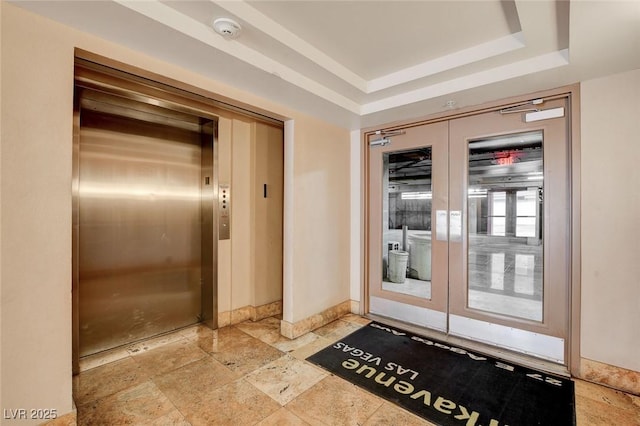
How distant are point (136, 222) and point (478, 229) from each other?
3.58m

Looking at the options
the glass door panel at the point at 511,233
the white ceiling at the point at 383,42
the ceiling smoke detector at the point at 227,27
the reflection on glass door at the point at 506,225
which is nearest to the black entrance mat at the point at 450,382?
the glass door panel at the point at 511,233

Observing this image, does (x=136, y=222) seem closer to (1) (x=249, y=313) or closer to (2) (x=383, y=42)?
(1) (x=249, y=313)

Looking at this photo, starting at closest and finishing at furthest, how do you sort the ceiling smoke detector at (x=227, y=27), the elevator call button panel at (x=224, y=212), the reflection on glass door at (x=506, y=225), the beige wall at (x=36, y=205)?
1. the beige wall at (x=36, y=205)
2. the ceiling smoke detector at (x=227, y=27)
3. the reflection on glass door at (x=506, y=225)
4. the elevator call button panel at (x=224, y=212)

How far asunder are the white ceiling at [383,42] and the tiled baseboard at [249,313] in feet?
8.23

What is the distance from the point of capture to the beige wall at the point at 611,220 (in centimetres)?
216

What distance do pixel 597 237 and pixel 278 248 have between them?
10.7 ft

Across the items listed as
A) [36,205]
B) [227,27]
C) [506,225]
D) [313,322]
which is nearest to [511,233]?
[506,225]

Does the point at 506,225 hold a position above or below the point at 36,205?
below

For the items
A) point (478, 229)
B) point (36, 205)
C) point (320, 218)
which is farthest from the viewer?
point (320, 218)

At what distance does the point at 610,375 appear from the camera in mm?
2217

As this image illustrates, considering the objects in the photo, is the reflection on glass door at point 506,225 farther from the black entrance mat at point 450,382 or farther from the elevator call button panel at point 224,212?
the elevator call button panel at point 224,212

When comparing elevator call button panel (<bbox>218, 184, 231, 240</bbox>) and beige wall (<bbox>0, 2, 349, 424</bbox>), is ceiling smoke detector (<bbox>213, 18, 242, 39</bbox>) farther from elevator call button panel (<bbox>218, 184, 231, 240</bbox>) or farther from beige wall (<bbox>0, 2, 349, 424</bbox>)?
elevator call button panel (<bbox>218, 184, 231, 240</bbox>)

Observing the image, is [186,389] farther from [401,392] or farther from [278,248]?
[278,248]

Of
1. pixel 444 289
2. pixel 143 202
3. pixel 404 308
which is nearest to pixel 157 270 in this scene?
pixel 143 202
